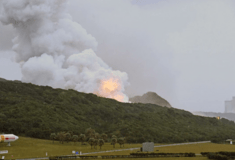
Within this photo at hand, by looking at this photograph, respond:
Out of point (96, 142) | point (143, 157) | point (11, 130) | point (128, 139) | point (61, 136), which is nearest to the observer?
point (143, 157)

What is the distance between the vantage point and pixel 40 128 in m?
178

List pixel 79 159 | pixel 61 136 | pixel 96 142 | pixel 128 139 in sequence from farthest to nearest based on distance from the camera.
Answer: pixel 128 139
pixel 61 136
pixel 96 142
pixel 79 159

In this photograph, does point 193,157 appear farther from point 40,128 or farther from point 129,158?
point 40,128

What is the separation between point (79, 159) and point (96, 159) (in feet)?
17.8

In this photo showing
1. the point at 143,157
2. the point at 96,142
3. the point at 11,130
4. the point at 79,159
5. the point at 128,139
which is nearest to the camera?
the point at 79,159

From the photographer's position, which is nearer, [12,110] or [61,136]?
[61,136]

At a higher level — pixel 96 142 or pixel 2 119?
pixel 2 119

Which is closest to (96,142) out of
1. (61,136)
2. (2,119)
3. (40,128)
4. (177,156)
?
(61,136)

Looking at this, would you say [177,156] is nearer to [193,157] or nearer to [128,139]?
[193,157]

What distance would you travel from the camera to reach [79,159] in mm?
92500

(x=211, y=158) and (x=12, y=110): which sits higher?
(x=12, y=110)

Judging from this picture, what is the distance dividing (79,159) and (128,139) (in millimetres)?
100464

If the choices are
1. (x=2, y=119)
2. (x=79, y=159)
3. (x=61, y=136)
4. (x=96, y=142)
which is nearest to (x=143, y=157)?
(x=79, y=159)

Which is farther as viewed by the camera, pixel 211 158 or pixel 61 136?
pixel 61 136
